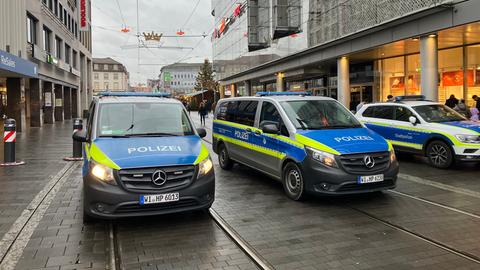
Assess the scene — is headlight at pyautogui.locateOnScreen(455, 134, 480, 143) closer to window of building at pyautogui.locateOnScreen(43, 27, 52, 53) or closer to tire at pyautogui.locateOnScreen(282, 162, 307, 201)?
tire at pyautogui.locateOnScreen(282, 162, 307, 201)

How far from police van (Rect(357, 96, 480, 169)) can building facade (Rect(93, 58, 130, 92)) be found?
123m

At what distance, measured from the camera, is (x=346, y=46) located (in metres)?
21.5

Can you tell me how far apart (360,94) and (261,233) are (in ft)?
75.1

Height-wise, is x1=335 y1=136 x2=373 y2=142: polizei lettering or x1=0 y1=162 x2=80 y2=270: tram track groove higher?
x1=335 y1=136 x2=373 y2=142: polizei lettering

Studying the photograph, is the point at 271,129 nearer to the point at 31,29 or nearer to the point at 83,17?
the point at 31,29

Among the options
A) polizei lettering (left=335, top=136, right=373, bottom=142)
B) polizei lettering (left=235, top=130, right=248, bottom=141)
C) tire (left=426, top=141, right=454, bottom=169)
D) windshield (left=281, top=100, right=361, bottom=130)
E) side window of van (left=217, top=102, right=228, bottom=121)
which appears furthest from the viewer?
side window of van (left=217, top=102, right=228, bottom=121)

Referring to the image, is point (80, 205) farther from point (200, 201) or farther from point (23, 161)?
point (23, 161)

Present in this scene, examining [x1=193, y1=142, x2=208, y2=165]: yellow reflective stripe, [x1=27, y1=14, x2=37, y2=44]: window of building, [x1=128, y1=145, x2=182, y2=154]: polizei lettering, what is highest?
[x1=27, y1=14, x2=37, y2=44]: window of building

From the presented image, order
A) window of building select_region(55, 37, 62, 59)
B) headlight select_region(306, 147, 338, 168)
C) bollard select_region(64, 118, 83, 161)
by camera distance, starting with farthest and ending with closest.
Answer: window of building select_region(55, 37, 62, 59)
bollard select_region(64, 118, 83, 161)
headlight select_region(306, 147, 338, 168)

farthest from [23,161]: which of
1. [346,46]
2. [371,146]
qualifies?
[346,46]

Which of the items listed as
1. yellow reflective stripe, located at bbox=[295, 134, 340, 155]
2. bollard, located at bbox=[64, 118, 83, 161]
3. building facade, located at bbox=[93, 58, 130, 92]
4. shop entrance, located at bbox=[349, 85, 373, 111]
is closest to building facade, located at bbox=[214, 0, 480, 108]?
shop entrance, located at bbox=[349, 85, 373, 111]

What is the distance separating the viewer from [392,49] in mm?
20375

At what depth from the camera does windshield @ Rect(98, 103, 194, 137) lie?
6.42 m

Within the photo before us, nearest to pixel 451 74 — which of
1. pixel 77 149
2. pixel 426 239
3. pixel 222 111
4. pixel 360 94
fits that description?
pixel 360 94
